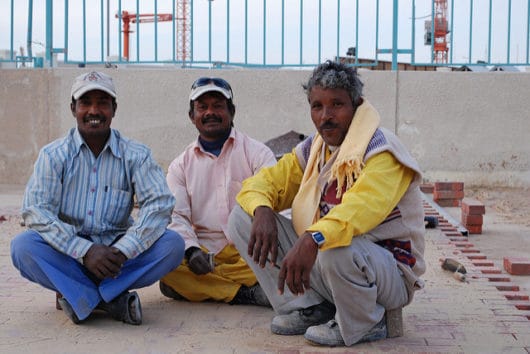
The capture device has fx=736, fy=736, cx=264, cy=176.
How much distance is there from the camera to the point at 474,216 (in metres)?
6.56

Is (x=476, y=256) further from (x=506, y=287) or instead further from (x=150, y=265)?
(x=150, y=265)

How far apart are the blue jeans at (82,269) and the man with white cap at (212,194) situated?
0.27 m

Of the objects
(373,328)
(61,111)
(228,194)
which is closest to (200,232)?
(228,194)

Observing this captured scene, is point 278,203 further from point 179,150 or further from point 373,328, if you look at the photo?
point 179,150

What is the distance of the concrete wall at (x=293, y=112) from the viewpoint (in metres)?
9.17

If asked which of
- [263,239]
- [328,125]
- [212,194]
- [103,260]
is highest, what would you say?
[328,125]

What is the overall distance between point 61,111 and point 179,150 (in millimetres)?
1632

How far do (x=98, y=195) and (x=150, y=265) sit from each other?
0.44m

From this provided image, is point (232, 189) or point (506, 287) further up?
point (232, 189)

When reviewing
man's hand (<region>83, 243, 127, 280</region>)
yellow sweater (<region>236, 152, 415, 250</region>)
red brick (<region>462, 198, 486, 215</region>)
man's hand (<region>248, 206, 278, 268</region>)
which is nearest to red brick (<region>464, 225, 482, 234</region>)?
red brick (<region>462, 198, 486, 215</region>)

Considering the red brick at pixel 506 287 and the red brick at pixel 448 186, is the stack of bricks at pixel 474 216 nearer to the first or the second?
the red brick at pixel 448 186

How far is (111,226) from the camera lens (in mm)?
3717

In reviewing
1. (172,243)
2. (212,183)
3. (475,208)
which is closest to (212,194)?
(212,183)

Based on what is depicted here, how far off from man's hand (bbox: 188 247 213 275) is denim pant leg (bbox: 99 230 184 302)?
0.17 meters
